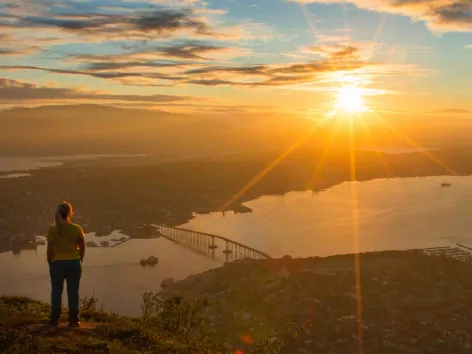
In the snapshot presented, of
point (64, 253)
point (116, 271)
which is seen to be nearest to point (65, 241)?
point (64, 253)

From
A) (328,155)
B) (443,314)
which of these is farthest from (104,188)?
(328,155)

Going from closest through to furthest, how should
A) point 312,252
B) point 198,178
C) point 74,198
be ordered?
point 312,252, point 74,198, point 198,178

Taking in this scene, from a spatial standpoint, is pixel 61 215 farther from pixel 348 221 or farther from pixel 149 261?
pixel 348 221

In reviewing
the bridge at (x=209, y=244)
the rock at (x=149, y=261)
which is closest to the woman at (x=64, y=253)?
the rock at (x=149, y=261)

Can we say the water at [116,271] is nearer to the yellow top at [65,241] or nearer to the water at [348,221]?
the water at [348,221]

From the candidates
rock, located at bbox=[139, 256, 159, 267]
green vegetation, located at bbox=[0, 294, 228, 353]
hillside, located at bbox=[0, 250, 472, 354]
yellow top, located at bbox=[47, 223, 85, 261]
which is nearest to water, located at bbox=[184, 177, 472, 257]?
hillside, located at bbox=[0, 250, 472, 354]

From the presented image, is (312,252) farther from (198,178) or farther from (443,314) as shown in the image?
(198,178)
